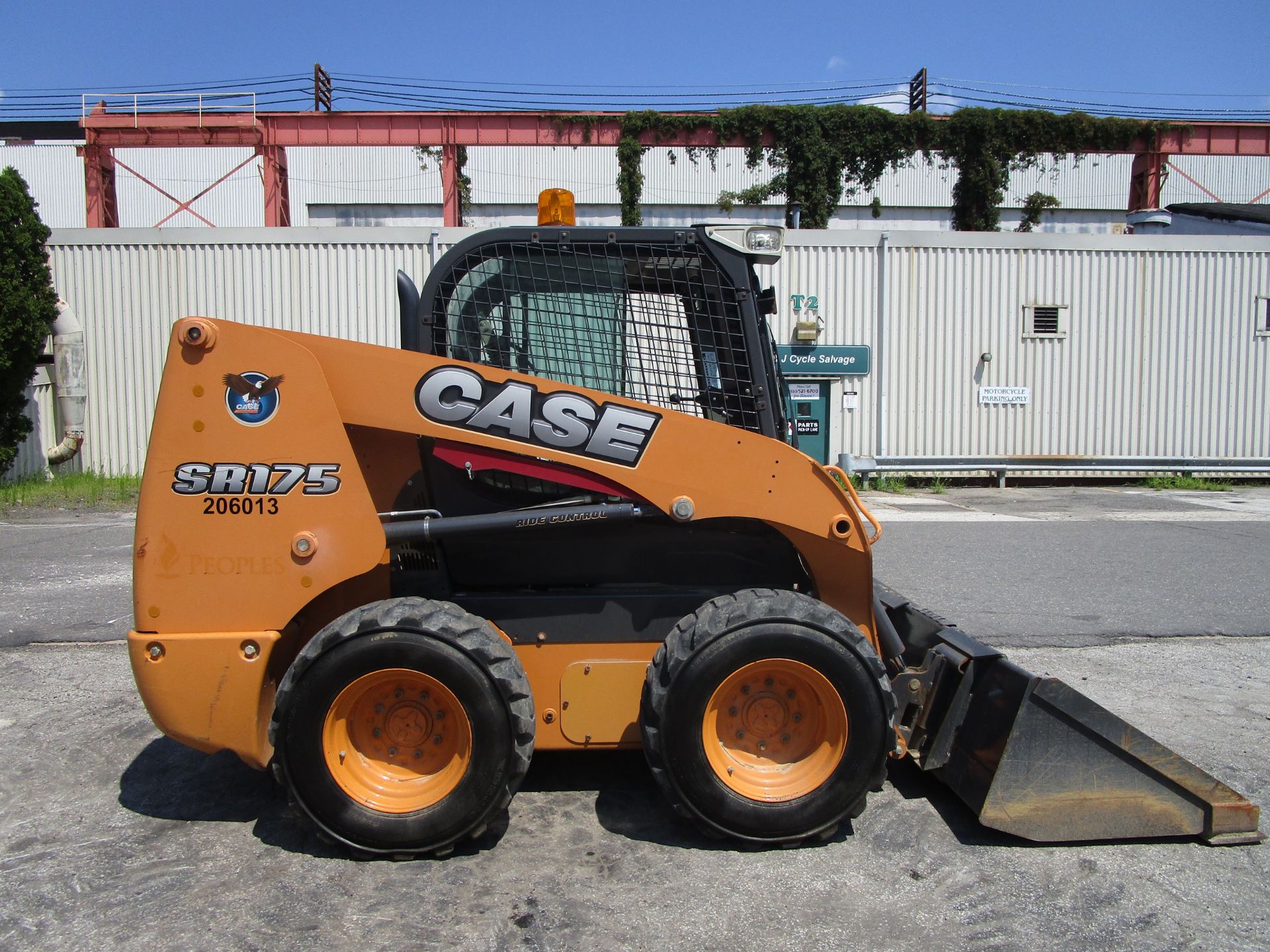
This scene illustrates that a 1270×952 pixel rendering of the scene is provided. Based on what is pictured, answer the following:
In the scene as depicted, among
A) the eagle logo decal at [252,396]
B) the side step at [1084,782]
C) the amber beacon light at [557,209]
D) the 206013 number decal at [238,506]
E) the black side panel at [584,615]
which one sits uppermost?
the amber beacon light at [557,209]

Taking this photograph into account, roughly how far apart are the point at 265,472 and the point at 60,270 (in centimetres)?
1464

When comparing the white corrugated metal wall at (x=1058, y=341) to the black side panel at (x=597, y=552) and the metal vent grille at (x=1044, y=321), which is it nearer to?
the metal vent grille at (x=1044, y=321)

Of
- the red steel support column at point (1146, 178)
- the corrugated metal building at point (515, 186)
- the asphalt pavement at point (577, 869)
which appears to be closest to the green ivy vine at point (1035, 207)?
the corrugated metal building at point (515, 186)

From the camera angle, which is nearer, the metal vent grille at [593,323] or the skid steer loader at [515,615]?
the skid steer loader at [515,615]

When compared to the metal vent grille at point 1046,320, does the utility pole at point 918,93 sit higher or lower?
higher

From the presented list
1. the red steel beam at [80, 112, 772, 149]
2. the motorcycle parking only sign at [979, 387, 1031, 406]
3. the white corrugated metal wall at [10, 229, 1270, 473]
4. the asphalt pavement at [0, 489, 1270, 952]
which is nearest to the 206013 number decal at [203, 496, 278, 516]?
the asphalt pavement at [0, 489, 1270, 952]

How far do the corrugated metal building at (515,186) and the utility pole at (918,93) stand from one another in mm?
3343

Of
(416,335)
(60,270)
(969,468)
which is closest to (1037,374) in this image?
(969,468)

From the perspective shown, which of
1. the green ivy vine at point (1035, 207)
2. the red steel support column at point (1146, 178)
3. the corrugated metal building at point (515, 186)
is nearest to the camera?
the red steel support column at point (1146, 178)

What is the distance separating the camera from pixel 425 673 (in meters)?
3.20

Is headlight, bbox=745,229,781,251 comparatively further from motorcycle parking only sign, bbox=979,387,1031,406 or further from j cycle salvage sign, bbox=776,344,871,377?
motorcycle parking only sign, bbox=979,387,1031,406

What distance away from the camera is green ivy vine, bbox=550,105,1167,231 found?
87.7 feet

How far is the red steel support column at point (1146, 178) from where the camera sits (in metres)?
26.1

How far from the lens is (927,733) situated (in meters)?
3.71
